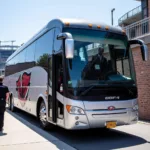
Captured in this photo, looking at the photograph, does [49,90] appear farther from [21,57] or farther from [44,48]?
[21,57]

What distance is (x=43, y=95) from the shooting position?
31.2 ft

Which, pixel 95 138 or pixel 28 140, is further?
pixel 95 138

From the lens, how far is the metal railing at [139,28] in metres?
13.0

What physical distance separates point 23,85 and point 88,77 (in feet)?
20.0

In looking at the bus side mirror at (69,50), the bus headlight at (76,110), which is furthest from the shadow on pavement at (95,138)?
the bus side mirror at (69,50)

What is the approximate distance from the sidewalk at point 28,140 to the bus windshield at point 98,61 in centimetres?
149

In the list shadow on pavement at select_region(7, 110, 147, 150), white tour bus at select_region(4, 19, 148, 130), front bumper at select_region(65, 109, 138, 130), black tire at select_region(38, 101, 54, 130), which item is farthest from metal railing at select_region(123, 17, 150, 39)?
front bumper at select_region(65, 109, 138, 130)

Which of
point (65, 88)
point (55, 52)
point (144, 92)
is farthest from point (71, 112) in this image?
point (144, 92)

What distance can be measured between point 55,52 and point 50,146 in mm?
2753

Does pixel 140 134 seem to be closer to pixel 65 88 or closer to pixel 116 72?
pixel 116 72

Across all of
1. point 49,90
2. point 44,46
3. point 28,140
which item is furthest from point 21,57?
point 28,140

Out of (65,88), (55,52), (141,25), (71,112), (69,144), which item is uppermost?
(141,25)

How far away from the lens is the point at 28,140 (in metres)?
7.88

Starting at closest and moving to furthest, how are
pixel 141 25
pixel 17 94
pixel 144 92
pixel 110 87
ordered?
pixel 110 87
pixel 144 92
pixel 141 25
pixel 17 94
